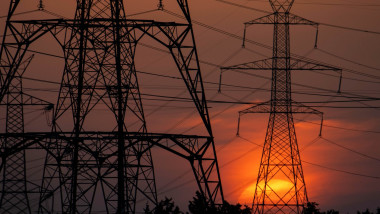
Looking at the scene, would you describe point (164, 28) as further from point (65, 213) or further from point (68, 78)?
point (65, 213)

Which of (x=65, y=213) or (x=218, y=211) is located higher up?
(x=65, y=213)

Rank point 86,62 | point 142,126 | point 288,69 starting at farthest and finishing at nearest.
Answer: point 288,69, point 142,126, point 86,62

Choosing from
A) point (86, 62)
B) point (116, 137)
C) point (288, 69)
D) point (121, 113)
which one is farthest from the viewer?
point (288, 69)

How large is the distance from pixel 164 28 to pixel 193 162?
18.6 feet

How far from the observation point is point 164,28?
42.6m

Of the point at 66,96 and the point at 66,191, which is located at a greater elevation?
the point at 66,96

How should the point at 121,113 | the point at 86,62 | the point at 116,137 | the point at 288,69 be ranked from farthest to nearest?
the point at 288,69, the point at 86,62, the point at 121,113, the point at 116,137

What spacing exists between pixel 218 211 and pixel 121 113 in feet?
21.1

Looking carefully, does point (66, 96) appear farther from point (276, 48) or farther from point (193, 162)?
point (276, 48)

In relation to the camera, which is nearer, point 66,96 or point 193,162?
point 193,162

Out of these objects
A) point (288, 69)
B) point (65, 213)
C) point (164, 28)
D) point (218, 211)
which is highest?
point (288, 69)

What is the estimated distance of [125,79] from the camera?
168ft

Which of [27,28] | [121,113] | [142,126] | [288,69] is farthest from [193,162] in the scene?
[288,69]

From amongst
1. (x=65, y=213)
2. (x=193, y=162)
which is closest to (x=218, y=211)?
(x=193, y=162)
